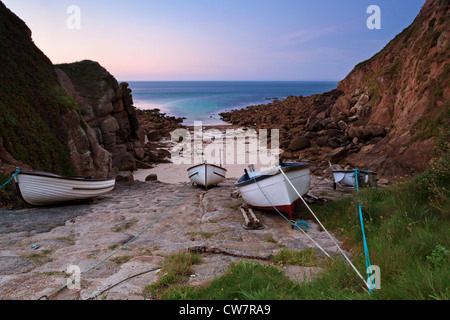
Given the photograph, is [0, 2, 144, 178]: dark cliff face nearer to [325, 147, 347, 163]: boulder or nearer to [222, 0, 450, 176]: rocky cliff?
[222, 0, 450, 176]: rocky cliff

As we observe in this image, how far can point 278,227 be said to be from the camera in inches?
285

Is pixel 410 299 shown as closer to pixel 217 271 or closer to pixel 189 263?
pixel 217 271

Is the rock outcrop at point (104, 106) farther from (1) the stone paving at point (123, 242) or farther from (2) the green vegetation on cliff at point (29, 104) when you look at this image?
(1) the stone paving at point (123, 242)

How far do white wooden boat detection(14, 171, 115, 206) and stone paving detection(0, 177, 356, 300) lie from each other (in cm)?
34

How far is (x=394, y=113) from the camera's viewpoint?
18.9 m

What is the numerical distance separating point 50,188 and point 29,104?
5.40 m

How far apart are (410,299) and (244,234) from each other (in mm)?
4232

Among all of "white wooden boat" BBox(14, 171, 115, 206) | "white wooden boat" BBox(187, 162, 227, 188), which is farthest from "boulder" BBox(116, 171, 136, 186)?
"white wooden boat" BBox(14, 171, 115, 206)

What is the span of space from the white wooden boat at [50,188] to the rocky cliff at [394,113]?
1136 cm

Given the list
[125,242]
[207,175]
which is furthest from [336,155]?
[125,242]

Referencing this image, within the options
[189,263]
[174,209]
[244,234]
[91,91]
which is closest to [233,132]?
[91,91]
